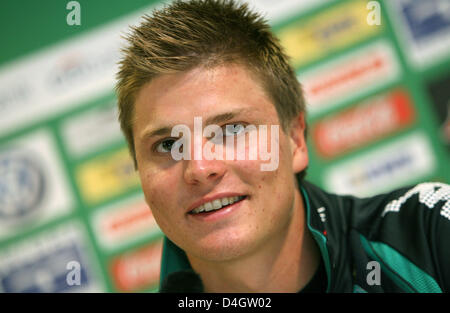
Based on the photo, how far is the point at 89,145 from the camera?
1.81m

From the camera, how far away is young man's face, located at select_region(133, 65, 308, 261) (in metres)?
0.77

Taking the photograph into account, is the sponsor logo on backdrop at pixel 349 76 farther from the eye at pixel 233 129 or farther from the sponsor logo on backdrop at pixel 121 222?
the eye at pixel 233 129

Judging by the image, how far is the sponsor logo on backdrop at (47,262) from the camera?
181 cm

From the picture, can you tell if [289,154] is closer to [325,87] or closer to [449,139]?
[325,87]

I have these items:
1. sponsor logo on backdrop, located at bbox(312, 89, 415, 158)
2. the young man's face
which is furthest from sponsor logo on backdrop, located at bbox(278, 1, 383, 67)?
the young man's face

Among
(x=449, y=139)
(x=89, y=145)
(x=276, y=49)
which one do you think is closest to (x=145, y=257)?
(x=89, y=145)

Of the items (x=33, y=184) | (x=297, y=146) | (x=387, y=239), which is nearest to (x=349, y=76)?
(x=297, y=146)

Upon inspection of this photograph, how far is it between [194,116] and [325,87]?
1123mm

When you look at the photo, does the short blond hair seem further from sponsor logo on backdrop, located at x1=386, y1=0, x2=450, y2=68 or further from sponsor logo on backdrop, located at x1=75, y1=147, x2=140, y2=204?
sponsor logo on backdrop, located at x1=386, y1=0, x2=450, y2=68

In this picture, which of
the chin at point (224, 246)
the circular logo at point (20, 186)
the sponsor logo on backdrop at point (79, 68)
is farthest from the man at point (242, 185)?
the circular logo at point (20, 186)

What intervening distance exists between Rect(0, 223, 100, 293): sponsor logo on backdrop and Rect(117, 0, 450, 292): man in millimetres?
985

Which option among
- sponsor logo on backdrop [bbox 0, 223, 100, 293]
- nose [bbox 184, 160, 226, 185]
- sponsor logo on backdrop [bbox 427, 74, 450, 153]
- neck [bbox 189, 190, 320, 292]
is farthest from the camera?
→ sponsor logo on backdrop [bbox 0, 223, 100, 293]

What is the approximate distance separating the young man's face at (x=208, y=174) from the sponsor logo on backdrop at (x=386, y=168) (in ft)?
3.26
